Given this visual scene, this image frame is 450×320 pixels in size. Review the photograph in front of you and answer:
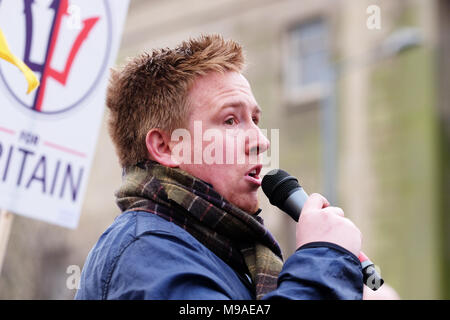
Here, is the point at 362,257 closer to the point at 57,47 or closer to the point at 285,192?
the point at 285,192

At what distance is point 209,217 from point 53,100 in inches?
47.3

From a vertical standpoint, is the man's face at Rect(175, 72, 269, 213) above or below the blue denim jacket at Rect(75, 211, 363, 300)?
above

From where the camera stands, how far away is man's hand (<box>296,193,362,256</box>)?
215cm

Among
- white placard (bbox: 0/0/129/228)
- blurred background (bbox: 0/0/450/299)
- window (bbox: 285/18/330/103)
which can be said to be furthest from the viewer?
window (bbox: 285/18/330/103)

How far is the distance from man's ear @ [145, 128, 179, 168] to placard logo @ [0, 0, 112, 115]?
773mm

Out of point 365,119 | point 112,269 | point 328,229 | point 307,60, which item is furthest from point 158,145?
point 307,60

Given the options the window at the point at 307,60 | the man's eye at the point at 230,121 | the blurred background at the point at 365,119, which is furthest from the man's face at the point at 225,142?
the window at the point at 307,60

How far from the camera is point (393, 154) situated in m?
11.9

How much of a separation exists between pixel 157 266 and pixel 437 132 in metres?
10.3

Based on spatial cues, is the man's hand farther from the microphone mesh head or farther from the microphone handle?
the microphone mesh head

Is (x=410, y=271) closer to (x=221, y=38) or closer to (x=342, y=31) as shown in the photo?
(x=342, y=31)

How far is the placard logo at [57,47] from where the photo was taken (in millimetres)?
3137

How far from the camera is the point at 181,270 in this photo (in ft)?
6.81

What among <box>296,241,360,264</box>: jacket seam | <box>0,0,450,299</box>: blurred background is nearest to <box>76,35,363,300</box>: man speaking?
<box>296,241,360,264</box>: jacket seam
